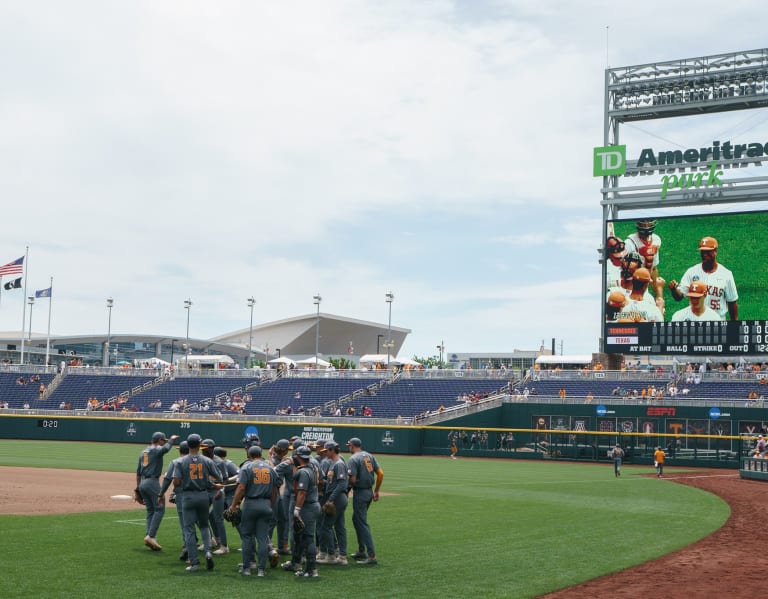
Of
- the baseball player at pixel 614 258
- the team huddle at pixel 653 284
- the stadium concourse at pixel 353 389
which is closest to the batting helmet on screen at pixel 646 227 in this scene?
the team huddle at pixel 653 284

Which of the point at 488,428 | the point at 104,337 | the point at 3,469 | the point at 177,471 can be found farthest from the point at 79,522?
the point at 104,337

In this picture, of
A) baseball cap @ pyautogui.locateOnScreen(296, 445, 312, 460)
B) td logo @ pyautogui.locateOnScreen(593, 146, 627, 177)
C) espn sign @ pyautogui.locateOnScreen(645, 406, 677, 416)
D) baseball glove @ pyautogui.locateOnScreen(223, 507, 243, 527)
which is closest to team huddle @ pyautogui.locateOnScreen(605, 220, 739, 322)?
td logo @ pyautogui.locateOnScreen(593, 146, 627, 177)

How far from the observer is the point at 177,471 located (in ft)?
43.2

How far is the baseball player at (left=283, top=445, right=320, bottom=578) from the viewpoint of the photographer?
12.8m

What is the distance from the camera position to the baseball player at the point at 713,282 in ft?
163

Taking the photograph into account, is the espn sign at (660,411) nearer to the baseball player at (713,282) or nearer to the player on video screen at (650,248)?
the player on video screen at (650,248)

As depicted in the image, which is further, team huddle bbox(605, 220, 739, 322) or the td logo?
the td logo

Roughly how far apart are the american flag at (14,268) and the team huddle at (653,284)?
4264 cm

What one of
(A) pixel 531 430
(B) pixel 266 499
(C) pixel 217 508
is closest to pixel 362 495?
(B) pixel 266 499

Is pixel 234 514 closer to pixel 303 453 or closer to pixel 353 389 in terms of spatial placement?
pixel 303 453

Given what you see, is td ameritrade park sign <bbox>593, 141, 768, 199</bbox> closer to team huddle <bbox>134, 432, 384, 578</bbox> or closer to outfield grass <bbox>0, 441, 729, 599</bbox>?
outfield grass <bbox>0, 441, 729, 599</bbox>

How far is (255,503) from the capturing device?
12648 millimetres

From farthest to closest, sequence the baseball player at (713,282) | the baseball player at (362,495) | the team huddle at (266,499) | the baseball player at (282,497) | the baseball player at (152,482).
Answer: the baseball player at (713,282) < the baseball player at (152,482) < the baseball player at (362,495) < the baseball player at (282,497) < the team huddle at (266,499)

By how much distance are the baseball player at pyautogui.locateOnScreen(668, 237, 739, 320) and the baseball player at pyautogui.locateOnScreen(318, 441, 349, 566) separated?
133 ft
